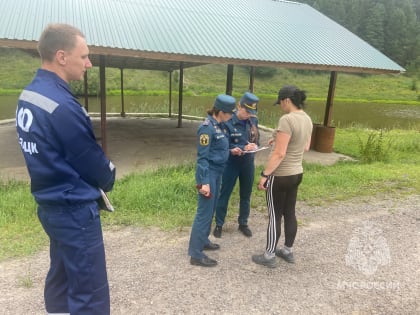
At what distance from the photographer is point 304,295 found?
2912 millimetres

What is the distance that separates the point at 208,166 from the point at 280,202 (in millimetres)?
749

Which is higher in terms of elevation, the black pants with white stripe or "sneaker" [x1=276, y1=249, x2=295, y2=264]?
the black pants with white stripe

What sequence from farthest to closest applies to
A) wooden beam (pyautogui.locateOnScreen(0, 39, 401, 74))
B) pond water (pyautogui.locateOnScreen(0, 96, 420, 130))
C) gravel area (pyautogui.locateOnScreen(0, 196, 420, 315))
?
pond water (pyautogui.locateOnScreen(0, 96, 420, 130)), wooden beam (pyautogui.locateOnScreen(0, 39, 401, 74)), gravel area (pyautogui.locateOnScreen(0, 196, 420, 315))

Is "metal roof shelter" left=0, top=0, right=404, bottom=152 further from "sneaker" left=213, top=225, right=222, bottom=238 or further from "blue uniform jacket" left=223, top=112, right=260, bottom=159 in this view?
"sneaker" left=213, top=225, right=222, bottom=238

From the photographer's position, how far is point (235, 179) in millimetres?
3850

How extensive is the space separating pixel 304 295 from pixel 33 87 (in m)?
2.50

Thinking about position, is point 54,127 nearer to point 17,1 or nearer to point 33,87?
point 33,87

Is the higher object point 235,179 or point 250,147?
point 250,147

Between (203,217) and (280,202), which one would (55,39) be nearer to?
(203,217)

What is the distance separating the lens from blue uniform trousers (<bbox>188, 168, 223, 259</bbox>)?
10.5 ft

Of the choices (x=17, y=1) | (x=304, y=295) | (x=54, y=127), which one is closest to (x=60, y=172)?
(x=54, y=127)

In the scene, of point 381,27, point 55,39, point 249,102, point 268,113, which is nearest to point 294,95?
point 249,102

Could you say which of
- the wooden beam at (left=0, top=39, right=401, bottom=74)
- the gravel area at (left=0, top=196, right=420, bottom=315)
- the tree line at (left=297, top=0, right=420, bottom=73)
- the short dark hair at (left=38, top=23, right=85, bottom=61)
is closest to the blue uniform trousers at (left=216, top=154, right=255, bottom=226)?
the gravel area at (left=0, top=196, right=420, bottom=315)

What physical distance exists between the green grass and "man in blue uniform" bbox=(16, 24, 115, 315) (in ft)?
6.34
